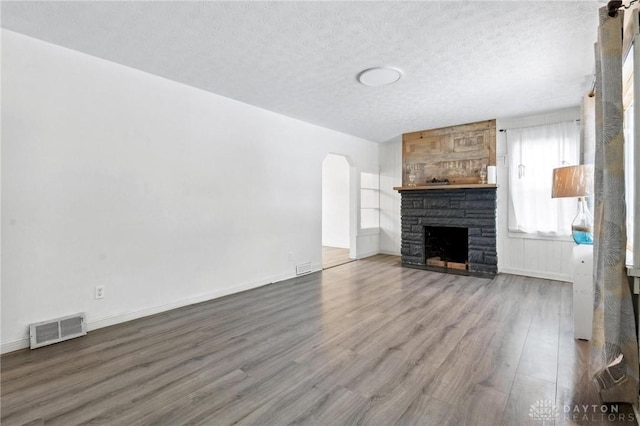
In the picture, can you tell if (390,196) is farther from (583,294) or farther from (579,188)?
(583,294)

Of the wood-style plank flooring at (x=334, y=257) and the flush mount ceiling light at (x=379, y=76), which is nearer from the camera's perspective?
the flush mount ceiling light at (x=379, y=76)

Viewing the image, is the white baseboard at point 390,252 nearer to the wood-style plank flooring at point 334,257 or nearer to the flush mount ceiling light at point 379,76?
the wood-style plank flooring at point 334,257

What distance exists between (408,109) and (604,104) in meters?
2.77

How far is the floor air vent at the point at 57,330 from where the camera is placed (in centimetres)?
241

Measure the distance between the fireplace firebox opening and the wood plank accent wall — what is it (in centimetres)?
95

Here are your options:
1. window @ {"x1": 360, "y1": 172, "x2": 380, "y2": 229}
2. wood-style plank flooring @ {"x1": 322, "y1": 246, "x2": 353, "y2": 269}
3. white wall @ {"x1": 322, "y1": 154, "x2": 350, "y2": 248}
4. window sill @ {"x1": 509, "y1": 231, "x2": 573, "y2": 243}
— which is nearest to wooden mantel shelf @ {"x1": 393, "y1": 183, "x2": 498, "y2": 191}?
window sill @ {"x1": 509, "y1": 231, "x2": 573, "y2": 243}

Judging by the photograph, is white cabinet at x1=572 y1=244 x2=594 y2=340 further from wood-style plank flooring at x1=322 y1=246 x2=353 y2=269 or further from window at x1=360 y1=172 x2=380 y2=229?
window at x1=360 y1=172 x2=380 y2=229

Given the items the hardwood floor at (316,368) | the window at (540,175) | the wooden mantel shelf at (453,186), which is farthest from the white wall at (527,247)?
the hardwood floor at (316,368)

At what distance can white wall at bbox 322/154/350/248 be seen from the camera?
310 inches

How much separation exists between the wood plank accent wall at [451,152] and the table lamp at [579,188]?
2471mm

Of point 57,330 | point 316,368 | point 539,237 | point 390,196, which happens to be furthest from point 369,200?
point 57,330

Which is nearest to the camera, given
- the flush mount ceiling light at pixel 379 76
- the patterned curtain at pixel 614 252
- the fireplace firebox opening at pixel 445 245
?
the patterned curtain at pixel 614 252

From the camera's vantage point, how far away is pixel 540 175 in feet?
15.0

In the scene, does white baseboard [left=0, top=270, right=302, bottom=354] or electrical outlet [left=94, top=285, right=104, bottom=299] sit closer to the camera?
white baseboard [left=0, top=270, right=302, bottom=354]
